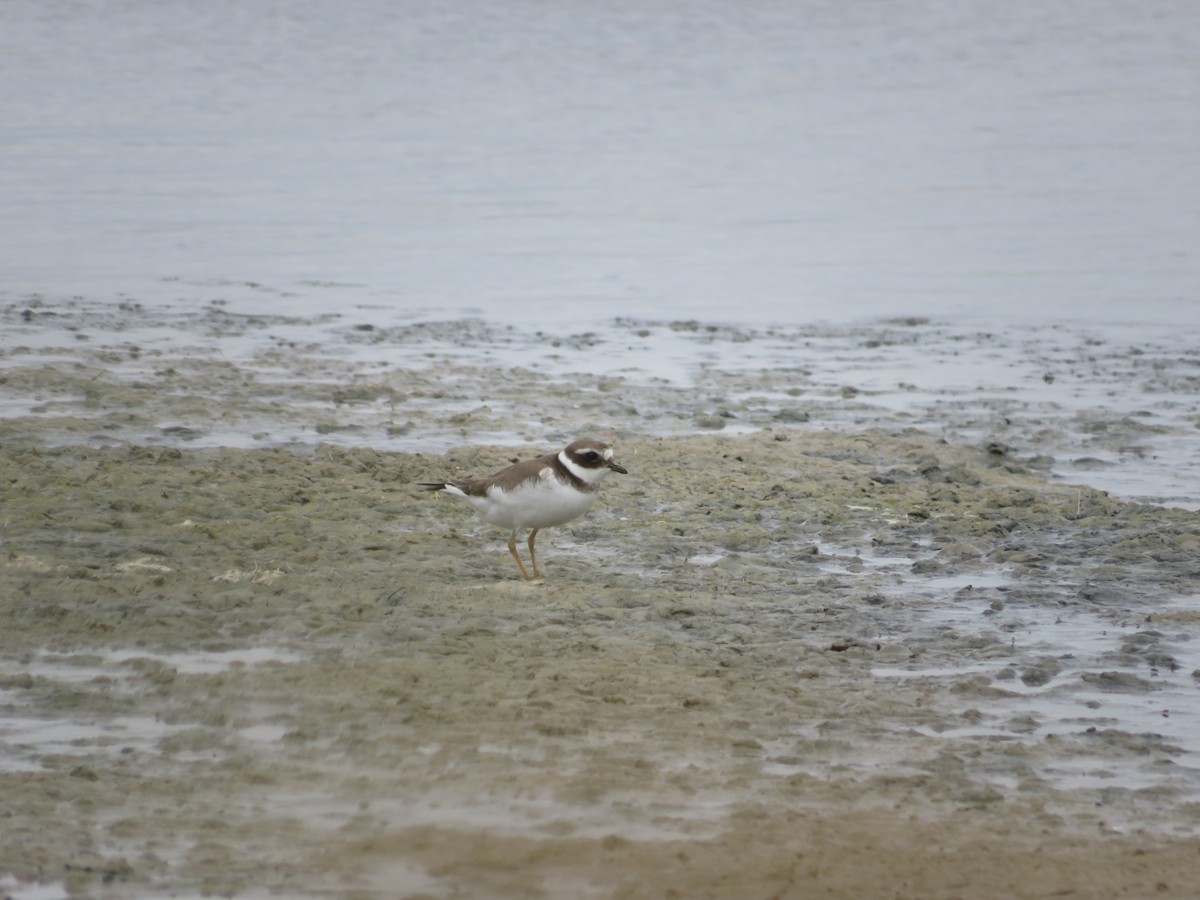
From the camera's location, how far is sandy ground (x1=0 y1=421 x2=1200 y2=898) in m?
5.74

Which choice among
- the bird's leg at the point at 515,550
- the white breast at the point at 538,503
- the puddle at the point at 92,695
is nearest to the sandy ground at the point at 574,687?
the puddle at the point at 92,695

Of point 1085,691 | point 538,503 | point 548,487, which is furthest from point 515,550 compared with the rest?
point 1085,691

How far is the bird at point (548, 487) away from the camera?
876cm

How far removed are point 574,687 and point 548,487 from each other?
1.73 meters

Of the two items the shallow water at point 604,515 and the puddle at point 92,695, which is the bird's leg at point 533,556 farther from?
the puddle at point 92,695

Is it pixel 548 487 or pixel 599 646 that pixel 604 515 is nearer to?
pixel 548 487

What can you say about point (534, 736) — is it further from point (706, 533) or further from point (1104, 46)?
point (1104, 46)

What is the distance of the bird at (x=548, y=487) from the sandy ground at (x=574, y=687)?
346 millimetres

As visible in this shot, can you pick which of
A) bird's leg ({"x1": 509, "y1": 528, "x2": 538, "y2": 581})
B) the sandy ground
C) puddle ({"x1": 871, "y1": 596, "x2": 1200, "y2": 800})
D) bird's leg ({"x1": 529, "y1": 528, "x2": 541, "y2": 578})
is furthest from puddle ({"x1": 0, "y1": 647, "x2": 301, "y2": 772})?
puddle ({"x1": 871, "y1": 596, "x2": 1200, "y2": 800})

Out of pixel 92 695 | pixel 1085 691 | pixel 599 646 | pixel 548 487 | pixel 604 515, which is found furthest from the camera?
pixel 604 515

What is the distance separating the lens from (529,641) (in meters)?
7.84

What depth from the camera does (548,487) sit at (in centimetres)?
874

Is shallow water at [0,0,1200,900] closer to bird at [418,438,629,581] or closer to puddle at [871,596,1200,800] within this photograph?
puddle at [871,596,1200,800]

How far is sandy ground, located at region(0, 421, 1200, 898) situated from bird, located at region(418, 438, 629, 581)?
346 millimetres
